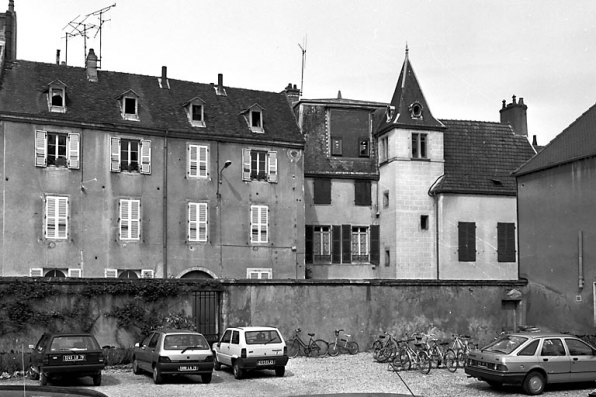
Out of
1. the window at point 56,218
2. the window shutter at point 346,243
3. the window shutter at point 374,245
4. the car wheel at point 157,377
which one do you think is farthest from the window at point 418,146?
the car wheel at point 157,377

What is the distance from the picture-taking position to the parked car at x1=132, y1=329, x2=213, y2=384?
69.2ft

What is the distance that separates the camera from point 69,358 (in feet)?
66.9

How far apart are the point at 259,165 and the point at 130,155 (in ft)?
22.2

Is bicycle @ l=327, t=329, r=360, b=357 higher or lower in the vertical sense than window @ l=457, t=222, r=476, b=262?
lower

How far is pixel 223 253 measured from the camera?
128ft

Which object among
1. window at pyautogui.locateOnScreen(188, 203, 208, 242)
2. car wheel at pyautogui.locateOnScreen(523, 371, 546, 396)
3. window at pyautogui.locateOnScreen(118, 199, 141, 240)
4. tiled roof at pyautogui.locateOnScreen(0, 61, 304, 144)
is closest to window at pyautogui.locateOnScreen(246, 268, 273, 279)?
window at pyautogui.locateOnScreen(188, 203, 208, 242)

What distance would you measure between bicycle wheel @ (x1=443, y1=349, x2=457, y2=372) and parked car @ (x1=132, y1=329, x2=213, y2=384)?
24.8ft

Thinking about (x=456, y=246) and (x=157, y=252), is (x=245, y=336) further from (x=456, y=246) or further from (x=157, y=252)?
(x=456, y=246)

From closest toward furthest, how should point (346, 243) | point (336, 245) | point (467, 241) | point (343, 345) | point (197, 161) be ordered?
point (343, 345)
point (197, 161)
point (467, 241)
point (336, 245)
point (346, 243)

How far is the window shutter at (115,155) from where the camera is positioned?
37281 mm

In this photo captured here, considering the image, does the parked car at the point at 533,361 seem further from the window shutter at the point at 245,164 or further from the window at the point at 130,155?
the window at the point at 130,155

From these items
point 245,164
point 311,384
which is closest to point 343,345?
point 311,384

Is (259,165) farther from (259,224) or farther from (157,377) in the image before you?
(157,377)

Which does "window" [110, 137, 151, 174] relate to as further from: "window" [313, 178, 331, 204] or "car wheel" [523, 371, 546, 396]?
"car wheel" [523, 371, 546, 396]
